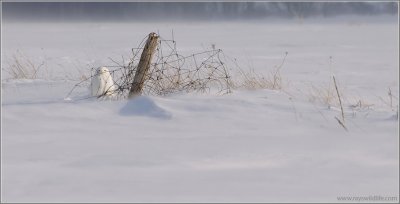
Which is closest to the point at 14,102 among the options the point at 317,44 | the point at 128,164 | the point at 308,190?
the point at 128,164

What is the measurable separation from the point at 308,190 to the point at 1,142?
5.16 ft

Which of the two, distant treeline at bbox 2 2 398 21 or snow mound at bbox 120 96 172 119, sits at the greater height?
distant treeline at bbox 2 2 398 21

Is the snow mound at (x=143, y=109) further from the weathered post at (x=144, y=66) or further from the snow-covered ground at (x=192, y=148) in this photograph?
the weathered post at (x=144, y=66)

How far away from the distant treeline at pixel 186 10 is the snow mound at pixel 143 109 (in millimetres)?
20942

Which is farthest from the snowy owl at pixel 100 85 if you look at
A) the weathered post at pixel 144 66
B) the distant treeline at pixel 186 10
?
the distant treeline at pixel 186 10

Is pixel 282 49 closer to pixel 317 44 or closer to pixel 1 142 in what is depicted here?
pixel 317 44

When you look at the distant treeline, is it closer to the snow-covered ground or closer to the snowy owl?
the snowy owl

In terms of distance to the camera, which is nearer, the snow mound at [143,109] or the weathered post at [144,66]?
the snow mound at [143,109]

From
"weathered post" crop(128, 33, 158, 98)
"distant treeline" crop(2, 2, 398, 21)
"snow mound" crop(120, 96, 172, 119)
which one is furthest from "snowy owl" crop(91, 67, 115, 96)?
"distant treeline" crop(2, 2, 398, 21)

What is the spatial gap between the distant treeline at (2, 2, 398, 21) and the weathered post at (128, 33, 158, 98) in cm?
2041

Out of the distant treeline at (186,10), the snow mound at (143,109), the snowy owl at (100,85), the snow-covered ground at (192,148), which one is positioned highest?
the distant treeline at (186,10)

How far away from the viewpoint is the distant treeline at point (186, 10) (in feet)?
86.0

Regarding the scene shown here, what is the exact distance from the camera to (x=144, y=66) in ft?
15.9

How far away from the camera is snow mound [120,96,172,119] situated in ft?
13.3
